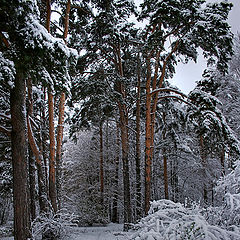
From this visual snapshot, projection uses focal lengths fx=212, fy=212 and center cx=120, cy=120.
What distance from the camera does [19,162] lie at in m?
4.91

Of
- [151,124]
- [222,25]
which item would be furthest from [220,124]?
[222,25]

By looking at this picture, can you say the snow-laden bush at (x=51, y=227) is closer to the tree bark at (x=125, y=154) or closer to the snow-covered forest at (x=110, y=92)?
the snow-covered forest at (x=110, y=92)

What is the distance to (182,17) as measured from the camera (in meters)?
7.25

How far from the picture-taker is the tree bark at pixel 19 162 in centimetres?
479

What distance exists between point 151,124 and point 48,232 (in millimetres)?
5292

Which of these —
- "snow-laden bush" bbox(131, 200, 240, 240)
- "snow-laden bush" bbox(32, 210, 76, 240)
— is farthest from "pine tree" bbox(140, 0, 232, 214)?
"snow-laden bush" bbox(131, 200, 240, 240)

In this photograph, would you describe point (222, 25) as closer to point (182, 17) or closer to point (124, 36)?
point (182, 17)

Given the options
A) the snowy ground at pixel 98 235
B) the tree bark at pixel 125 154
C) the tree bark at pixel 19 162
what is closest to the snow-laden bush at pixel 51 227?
the snowy ground at pixel 98 235

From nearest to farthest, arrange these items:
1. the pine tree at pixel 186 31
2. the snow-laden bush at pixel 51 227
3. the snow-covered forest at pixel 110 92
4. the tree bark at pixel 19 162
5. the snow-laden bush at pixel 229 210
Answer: the snow-laden bush at pixel 229 210 → the snow-covered forest at pixel 110 92 → the tree bark at pixel 19 162 → the snow-laden bush at pixel 51 227 → the pine tree at pixel 186 31

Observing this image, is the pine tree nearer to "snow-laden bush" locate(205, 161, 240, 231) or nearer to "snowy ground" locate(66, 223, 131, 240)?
"snowy ground" locate(66, 223, 131, 240)

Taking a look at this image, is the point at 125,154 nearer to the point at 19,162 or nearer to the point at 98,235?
the point at 98,235

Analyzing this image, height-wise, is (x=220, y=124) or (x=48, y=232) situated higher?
(x=220, y=124)

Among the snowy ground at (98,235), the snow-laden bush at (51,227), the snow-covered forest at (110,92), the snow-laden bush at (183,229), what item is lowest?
the snowy ground at (98,235)

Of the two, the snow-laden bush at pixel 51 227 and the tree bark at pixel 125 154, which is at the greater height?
the tree bark at pixel 125 154
